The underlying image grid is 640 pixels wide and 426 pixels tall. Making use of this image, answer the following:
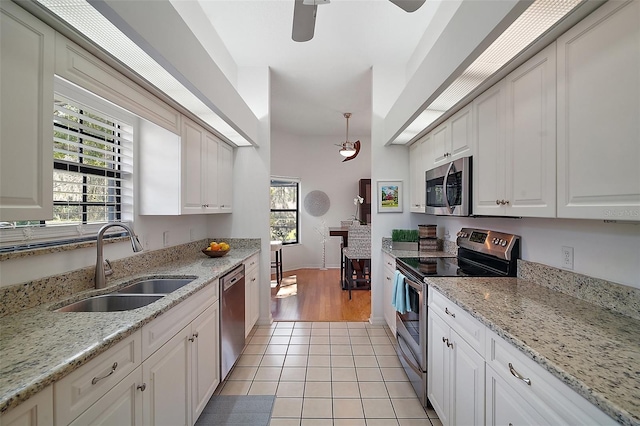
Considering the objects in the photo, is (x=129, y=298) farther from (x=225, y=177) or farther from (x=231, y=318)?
(x=225, y=177)

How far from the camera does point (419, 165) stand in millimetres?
3082

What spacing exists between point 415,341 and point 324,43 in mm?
2968

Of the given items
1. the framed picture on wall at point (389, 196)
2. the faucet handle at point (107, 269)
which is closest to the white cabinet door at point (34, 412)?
the faucet handle at point (107, 269)

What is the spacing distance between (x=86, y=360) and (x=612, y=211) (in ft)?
6.41

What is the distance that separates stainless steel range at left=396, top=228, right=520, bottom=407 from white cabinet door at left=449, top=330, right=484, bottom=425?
0.41 metres

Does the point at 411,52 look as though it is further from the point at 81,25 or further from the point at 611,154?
the point at 81,25

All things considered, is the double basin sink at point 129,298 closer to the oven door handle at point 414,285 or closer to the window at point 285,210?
the oven door handle at point 414,285

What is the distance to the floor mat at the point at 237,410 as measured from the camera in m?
1.83

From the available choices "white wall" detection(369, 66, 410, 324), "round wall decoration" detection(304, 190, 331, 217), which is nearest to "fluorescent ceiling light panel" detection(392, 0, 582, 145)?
"white wall" detection(369, 66, 410, 324)

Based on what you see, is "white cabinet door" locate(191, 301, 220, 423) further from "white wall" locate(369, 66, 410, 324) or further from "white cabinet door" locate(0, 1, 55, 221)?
"white wall" locate(369, 66, 410, 324)

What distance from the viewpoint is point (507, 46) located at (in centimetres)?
135

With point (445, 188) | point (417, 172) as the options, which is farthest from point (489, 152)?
point (417, 172)

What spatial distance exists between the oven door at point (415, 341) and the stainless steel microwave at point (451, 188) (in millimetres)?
691

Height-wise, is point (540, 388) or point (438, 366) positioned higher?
point (540, 388)
